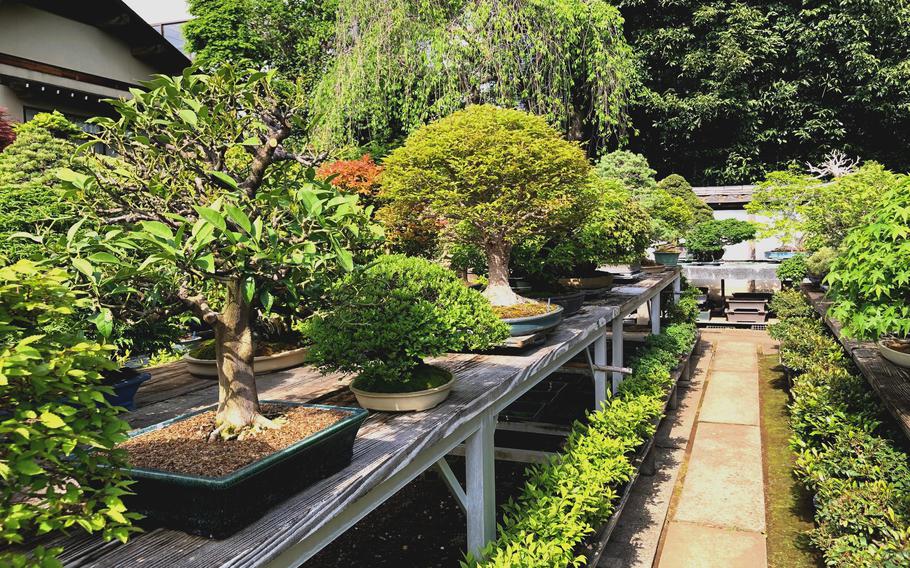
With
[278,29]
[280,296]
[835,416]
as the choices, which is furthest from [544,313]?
[278,29]

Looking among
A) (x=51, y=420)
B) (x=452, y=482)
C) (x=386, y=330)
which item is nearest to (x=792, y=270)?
(x=452, y=482)

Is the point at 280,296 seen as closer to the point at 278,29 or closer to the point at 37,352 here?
the point at 37,352

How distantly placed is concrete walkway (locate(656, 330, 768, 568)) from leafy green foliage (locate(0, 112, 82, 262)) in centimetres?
373

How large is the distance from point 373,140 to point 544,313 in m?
8.05

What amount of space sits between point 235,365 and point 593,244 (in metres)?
3.80

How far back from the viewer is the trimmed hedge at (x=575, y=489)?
2500mm

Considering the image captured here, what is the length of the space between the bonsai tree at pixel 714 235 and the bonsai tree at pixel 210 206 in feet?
42.2

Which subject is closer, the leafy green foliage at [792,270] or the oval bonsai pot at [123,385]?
the oval bonsai pot at [123,385]

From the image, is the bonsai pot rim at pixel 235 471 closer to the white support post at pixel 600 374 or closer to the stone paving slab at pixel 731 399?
the white support post at pixel 600 374

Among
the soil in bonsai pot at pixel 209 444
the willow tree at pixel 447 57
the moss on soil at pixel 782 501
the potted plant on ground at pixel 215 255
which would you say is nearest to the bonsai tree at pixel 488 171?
the potted plant on ground at pixel 215 255

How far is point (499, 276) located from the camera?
3.94 meters

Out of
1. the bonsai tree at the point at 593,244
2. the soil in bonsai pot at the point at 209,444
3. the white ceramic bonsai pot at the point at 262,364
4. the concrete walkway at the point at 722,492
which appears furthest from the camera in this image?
the bonsai tree at the point at 593,244

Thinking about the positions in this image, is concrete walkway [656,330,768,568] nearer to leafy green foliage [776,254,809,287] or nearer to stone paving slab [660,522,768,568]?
stone paving slab [660,522,768,568]

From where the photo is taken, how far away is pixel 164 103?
158 cm
